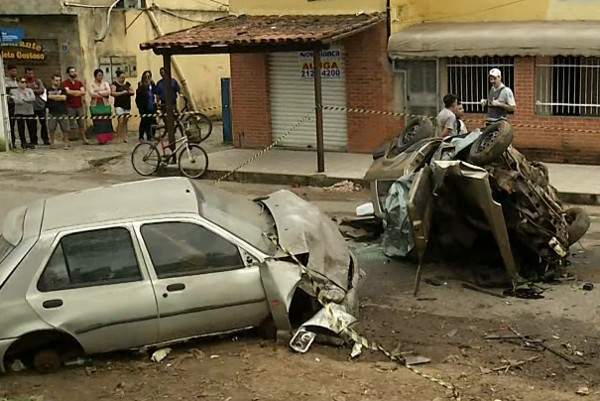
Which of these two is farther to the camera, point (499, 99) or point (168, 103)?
point (168, 103)

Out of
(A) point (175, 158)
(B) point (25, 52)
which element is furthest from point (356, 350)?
(B) point (25, 52)

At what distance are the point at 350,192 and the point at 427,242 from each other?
18.8ft

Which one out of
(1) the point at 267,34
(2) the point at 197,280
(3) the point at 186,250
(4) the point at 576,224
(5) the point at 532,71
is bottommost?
(4) the point at 576,224

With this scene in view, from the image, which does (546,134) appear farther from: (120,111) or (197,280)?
(197,280)

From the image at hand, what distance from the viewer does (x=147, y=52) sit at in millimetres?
25297

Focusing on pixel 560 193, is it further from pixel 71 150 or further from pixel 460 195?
pixel 71 150

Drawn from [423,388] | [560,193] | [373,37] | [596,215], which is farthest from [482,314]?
[373,37]

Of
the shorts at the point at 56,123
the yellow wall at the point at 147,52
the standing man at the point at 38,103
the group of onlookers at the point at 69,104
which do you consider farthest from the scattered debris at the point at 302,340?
the yellow wall at the point at 147,52

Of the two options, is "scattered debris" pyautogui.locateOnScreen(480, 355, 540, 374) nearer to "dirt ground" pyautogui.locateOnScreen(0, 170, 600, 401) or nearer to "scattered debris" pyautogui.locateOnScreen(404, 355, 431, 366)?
"dirt ground" pyautogui.locateOnScreen(0, 170, 600, 401)

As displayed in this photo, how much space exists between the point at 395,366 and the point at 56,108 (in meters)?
15.8

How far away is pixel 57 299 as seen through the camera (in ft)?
23.8

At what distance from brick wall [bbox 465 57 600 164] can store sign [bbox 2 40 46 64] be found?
1245 centimetres

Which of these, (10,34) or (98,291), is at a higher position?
(10,34)

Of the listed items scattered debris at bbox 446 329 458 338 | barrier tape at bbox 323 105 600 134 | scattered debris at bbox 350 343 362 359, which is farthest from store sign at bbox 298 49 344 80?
scattered debris at bbox 350 343 362 359
